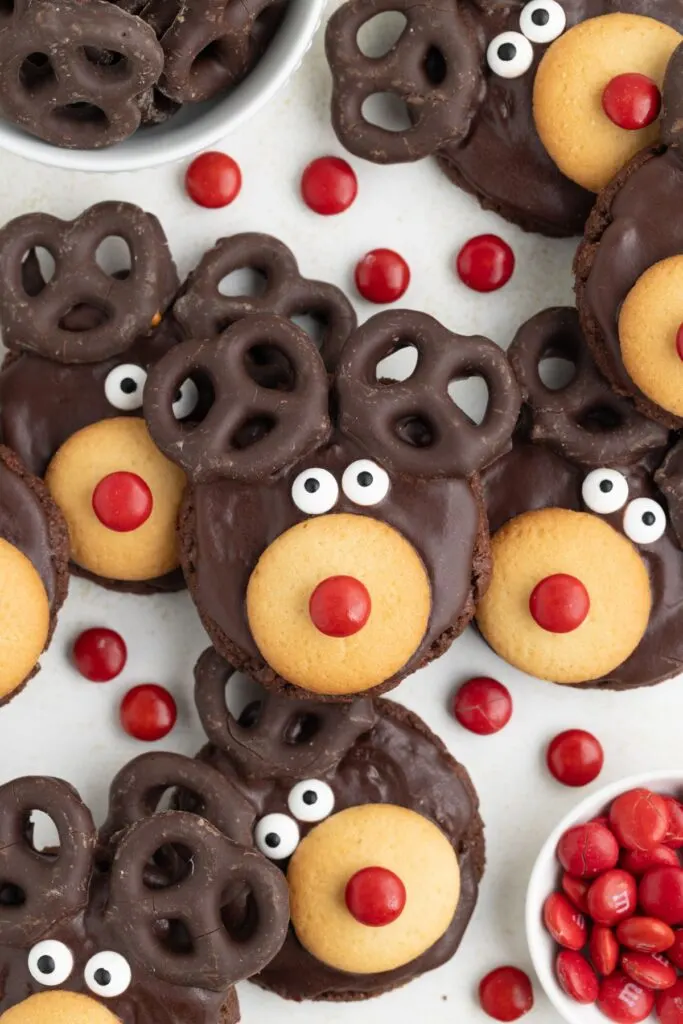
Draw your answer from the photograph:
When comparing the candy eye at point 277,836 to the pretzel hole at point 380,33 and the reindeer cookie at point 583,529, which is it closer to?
the reindeer cookie at point 583,529

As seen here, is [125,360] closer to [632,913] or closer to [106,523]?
[106,523]

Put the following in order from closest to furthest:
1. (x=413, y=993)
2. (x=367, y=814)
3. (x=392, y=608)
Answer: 1. (x=392, y=608)
2. (x=367, y=814)
3. (x=413, y=993)

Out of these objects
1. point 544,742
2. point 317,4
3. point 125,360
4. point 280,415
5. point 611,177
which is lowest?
point 544,742

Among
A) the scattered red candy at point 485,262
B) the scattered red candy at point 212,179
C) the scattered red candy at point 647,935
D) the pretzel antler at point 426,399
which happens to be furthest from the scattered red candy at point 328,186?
the scattered red candy at point 647,935

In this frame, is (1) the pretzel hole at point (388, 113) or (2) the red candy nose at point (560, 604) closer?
(2) the red candy nose at point (560, 604)

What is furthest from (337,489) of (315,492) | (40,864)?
(40,864)

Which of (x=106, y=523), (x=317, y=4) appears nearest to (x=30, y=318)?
(x=106, y=523)

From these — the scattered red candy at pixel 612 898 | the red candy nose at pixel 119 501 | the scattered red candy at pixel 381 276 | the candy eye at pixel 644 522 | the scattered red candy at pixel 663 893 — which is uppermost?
the scattered red candy at pixel 381 276
